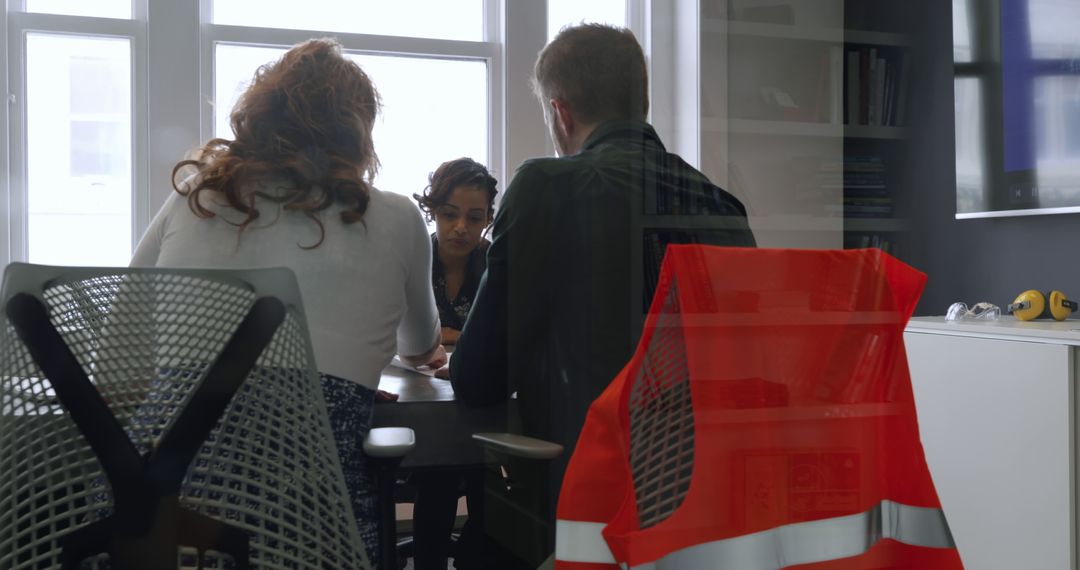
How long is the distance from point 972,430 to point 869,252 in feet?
1.85

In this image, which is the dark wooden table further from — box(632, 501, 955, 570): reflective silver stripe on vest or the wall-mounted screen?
the wall-mounted screen

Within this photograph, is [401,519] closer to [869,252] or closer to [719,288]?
[719,288]

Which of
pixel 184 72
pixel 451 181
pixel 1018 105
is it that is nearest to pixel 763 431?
pixel 1018 105

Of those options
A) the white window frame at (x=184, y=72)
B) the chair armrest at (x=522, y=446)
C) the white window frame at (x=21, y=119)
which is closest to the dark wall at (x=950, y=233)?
the white window frame at (x=184, y=72)

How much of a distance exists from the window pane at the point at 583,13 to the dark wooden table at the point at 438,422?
0.56m

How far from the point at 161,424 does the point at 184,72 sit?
75cm

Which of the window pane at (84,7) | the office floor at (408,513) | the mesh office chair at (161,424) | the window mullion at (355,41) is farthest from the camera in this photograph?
the window mullion at (355,41)

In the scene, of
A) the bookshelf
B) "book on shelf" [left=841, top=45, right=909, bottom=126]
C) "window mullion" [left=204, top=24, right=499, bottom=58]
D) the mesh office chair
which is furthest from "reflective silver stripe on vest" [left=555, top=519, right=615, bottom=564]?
"window mullion" [left=204, top=24, right=499, bottom=58]

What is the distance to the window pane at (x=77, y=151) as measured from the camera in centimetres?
107

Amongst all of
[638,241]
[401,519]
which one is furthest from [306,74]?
[401,519]

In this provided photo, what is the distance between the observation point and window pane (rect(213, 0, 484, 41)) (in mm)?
1385

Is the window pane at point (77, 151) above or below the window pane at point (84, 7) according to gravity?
below

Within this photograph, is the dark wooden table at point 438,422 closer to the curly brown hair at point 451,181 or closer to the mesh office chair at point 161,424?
the curly brown hair at point 451,181

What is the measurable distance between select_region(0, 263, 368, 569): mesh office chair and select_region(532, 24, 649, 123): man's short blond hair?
0.57 m
